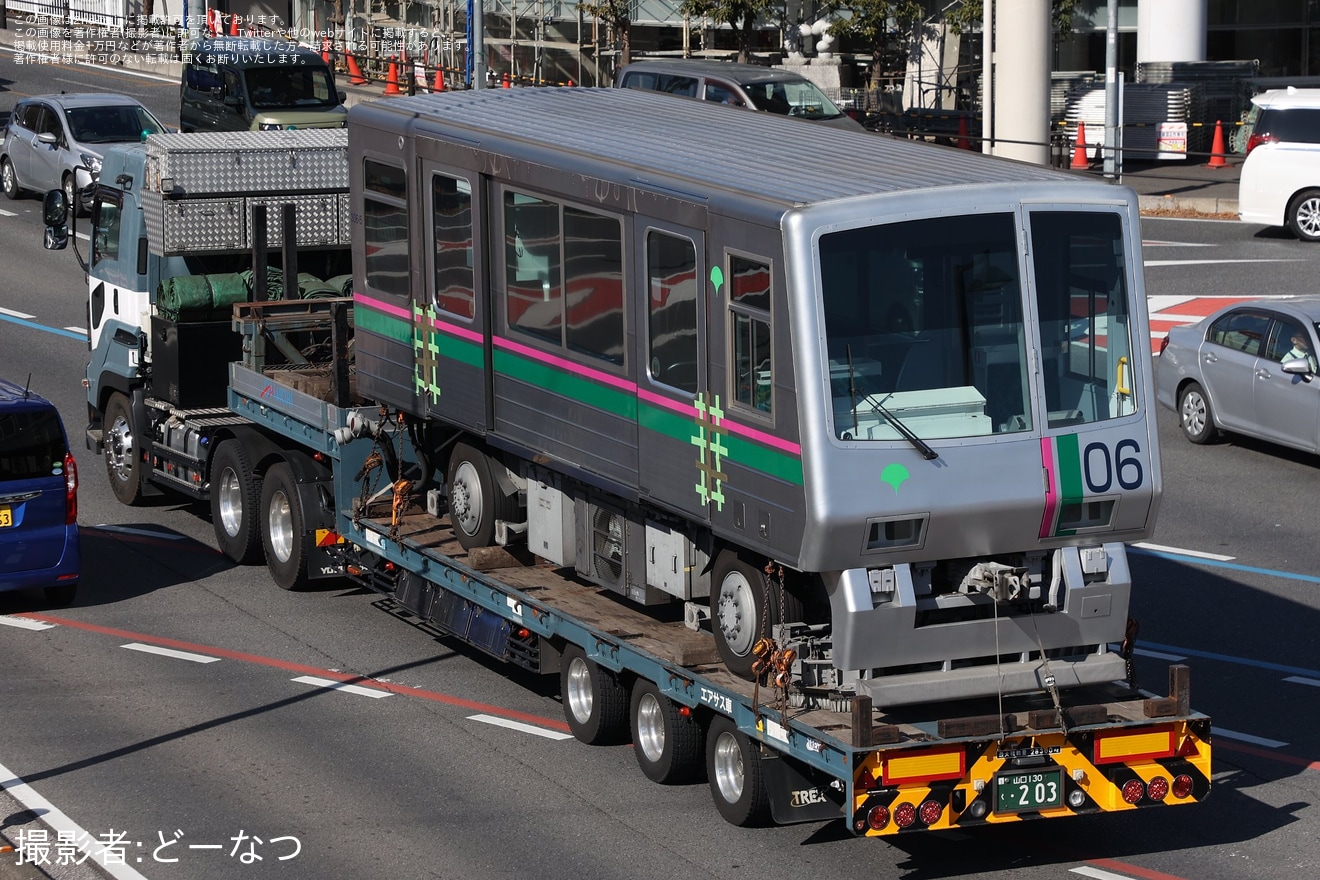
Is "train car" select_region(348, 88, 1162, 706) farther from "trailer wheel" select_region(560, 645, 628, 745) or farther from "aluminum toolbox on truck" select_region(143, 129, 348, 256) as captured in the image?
"aluminum toolbox on truck" select_region(143, 129, 348, 256)

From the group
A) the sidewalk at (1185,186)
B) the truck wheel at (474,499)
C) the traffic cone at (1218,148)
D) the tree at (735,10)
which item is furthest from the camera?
the tree at (735,10)

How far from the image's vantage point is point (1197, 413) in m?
20.4

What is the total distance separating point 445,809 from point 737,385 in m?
2.97

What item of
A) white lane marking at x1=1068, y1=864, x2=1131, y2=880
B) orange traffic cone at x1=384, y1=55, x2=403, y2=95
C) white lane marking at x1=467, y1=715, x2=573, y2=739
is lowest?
white lane marking at x1=1068, y1=864, x2=1131, y2=880

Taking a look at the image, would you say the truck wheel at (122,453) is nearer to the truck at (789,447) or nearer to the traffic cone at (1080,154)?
the truck at (789,447)

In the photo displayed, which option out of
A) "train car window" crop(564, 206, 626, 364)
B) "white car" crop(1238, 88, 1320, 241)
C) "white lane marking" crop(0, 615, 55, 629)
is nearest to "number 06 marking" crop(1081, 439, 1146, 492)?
"train car window" crop(564, 206, 626, 364)

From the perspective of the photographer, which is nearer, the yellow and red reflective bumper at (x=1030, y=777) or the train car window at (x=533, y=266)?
the yellow and red reflective bumper at (x=1030, y=777)

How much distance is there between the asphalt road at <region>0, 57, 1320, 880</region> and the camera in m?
10.6

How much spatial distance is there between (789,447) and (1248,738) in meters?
4.30

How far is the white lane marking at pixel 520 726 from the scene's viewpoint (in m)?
12.6

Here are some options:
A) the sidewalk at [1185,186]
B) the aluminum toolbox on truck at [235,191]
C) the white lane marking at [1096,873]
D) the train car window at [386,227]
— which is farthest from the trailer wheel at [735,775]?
the sidewalk at [1185,186]

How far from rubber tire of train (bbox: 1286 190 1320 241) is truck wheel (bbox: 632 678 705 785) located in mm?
Answer: 20200

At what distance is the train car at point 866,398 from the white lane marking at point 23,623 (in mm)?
5294

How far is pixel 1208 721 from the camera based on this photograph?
33.9ft
